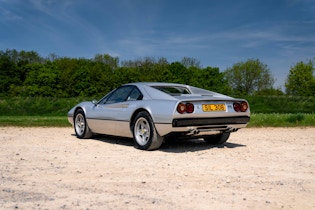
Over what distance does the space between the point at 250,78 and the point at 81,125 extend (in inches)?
2080

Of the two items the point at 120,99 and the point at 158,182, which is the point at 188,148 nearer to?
the point at 120,99

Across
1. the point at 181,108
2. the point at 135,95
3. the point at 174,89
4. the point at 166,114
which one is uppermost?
the point at 174,89

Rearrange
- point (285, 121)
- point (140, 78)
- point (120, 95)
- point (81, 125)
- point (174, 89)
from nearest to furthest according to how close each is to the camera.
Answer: point (174, 89)
point (120, 95)
point (81, 125)
point (285, 121)
point (140, 78)

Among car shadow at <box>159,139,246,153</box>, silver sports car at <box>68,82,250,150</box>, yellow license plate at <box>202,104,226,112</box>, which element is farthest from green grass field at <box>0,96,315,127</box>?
yellow license plate at <box>202,104,226,112</box>

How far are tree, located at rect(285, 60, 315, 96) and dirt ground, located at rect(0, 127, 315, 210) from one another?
4407cm

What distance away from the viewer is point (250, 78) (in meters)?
60.0

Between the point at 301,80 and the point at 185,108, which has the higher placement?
the point at 301,80

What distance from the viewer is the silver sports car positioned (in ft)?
23.4

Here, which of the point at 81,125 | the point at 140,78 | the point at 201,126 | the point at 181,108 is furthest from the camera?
the point at 140,78

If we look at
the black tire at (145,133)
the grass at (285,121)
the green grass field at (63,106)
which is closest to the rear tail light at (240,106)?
the black tire at (145,133)

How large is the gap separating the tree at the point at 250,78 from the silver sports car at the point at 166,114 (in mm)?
52347

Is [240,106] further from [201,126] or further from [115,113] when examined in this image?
[115,113]

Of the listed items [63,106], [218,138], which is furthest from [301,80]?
[218,138]

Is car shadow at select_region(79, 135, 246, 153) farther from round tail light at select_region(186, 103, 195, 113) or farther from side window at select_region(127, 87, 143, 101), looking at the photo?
side window at select_region(127, 87, 143, 101)
